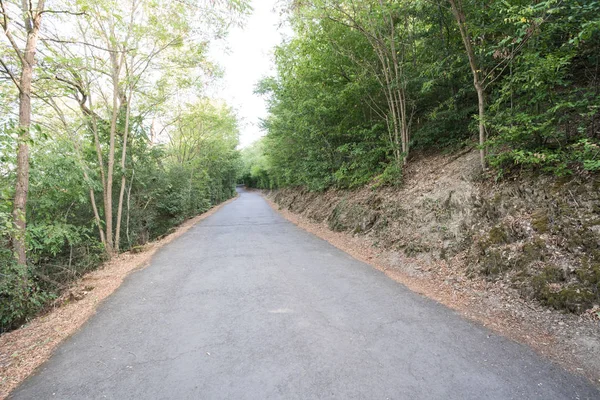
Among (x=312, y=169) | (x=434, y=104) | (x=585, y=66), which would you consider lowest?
(x=312, y=169)

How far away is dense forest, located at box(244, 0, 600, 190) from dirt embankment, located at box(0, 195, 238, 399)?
6792 mm

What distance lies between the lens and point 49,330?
11.6 ft

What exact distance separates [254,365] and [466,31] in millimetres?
6839

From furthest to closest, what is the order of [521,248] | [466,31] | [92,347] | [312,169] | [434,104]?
[312,169] → [434,104] → [466,31] → [521,248] → [92,347]

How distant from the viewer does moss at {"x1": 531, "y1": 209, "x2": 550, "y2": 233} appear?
385 cm

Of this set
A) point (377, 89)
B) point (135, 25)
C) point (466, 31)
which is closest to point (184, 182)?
point (135, 25)

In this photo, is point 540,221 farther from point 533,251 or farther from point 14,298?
point 14,298

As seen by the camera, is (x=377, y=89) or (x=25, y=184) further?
(x=377, y=89)

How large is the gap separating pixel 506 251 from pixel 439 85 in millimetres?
5364

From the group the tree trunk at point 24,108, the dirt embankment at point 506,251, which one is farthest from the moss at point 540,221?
the tree trunk at point 24,108

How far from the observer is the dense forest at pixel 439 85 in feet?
13.4

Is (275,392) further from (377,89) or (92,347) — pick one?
(377,89)

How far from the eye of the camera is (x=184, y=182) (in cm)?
1502

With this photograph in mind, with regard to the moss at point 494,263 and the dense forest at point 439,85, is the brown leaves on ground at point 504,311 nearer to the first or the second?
the moss at point 494,263
